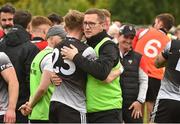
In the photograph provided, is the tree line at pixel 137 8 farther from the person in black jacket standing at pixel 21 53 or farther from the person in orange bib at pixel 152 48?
the person in black jacket standing at pixel 21 53

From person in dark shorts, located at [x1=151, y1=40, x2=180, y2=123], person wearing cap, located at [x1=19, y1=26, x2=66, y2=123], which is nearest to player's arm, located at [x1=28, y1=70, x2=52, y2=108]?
person wearing cap, located at [x1=19, y1=26, x2=66, y2=123]

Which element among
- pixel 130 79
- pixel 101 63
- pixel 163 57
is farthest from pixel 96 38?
pixel 130 79

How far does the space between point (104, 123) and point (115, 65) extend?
0.70 m

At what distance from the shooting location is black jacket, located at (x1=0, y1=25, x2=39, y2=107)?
379 inches

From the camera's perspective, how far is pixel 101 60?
795cm

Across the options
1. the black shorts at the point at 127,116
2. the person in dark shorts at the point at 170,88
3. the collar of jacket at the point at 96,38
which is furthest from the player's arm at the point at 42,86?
the black shorts at the point at 127,116

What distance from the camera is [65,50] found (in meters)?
8.03

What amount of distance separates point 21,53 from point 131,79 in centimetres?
206

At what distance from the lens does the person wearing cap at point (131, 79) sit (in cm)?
1089

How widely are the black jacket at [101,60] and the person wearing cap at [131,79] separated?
269cm

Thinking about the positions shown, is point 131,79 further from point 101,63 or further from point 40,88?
point 101,63

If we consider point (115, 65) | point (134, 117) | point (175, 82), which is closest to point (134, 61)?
point (134, 117)

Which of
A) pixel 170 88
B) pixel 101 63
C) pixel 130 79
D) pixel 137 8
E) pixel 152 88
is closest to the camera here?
pixel 101 63

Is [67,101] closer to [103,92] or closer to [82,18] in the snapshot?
[103,92]
